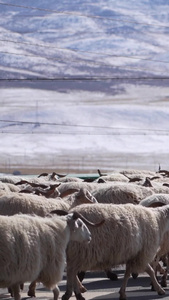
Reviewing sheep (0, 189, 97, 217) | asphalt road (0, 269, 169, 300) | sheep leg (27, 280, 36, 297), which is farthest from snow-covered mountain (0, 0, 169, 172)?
sheep leg (27, 280, 36, 297)

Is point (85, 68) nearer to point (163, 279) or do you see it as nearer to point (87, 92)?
point (87, 92)

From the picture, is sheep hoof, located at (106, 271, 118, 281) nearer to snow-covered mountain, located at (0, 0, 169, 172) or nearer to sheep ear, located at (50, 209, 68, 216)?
sheep ear, located at (50, 209, 68, 216)

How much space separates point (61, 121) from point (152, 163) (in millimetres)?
26124

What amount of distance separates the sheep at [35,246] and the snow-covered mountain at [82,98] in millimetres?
43791

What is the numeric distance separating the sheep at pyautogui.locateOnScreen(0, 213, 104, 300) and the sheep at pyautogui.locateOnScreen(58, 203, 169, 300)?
332 millimetres

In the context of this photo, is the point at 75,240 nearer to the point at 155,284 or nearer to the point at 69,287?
the point at 69,287

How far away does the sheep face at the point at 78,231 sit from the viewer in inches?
466

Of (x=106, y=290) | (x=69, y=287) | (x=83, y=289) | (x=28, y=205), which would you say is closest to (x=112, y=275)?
(x=106, y=290)

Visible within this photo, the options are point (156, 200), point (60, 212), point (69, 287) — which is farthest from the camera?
point (156, 200)

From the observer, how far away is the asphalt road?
12.5 m

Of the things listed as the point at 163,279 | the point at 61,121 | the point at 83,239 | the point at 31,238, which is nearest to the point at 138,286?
the point at 163,279

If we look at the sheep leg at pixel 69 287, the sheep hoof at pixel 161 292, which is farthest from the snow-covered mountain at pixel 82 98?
the sheep leg at pixel 69 287

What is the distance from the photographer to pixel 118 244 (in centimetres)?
1241

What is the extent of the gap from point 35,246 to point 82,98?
122360 mm
